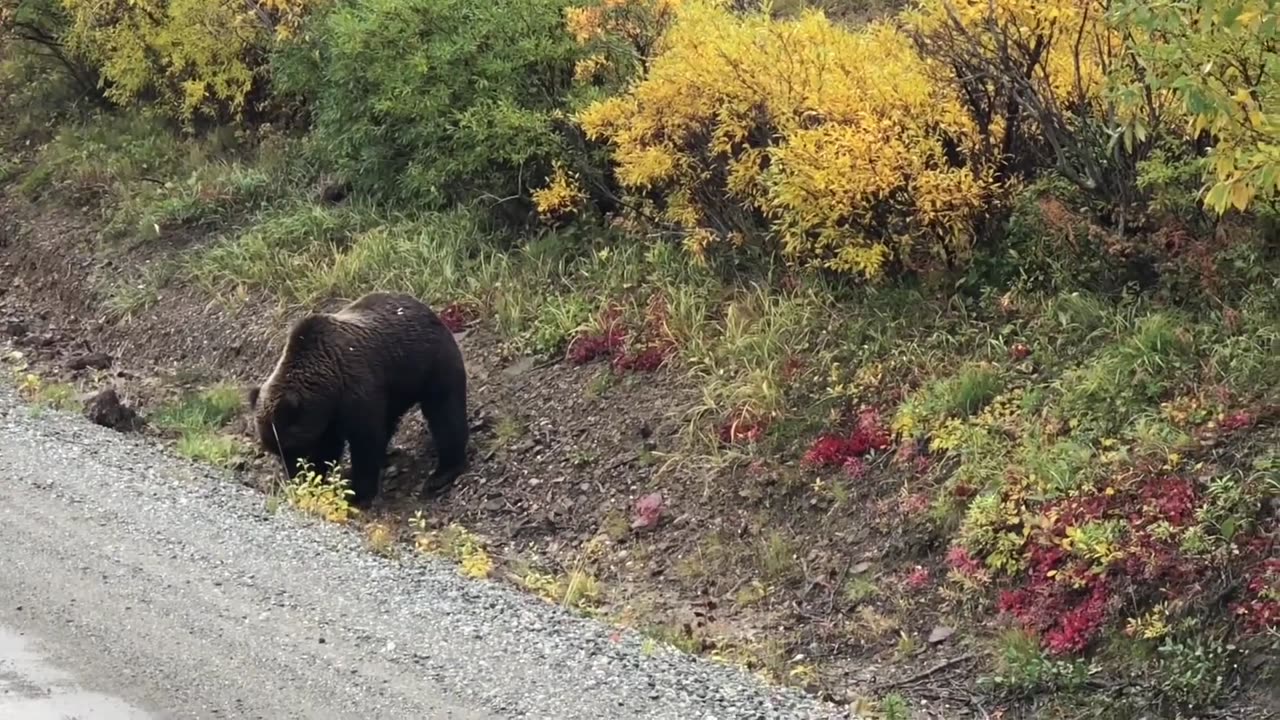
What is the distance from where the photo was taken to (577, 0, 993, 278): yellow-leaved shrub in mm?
9812

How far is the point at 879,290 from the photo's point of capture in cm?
1063

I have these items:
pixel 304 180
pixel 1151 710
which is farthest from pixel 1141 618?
pixel 304 180

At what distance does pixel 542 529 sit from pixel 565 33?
5.06 metres

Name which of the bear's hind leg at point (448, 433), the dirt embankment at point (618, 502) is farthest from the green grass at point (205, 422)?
the bear's hind leg at point (448, 433)

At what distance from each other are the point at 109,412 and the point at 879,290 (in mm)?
6255

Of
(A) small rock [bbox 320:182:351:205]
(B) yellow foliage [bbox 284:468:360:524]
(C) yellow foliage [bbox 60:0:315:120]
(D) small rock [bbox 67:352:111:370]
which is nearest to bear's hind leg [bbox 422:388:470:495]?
(B) yellow foliage [bbox 284:468:360:524]

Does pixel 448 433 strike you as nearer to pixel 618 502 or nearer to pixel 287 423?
pixel 287 423

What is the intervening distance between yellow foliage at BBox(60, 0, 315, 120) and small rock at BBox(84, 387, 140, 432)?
6260 mm

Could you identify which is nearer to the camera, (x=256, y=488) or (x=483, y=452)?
(x=256, y=488)

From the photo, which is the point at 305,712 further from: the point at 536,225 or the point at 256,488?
the point at 536,225

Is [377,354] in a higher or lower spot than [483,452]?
higher

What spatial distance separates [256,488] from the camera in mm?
10570

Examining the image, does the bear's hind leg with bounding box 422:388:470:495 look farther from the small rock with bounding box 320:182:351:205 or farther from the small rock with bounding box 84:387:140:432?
the small rock with bounding box 320:182:351:205

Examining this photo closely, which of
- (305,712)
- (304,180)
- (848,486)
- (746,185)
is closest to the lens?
(305,712)
